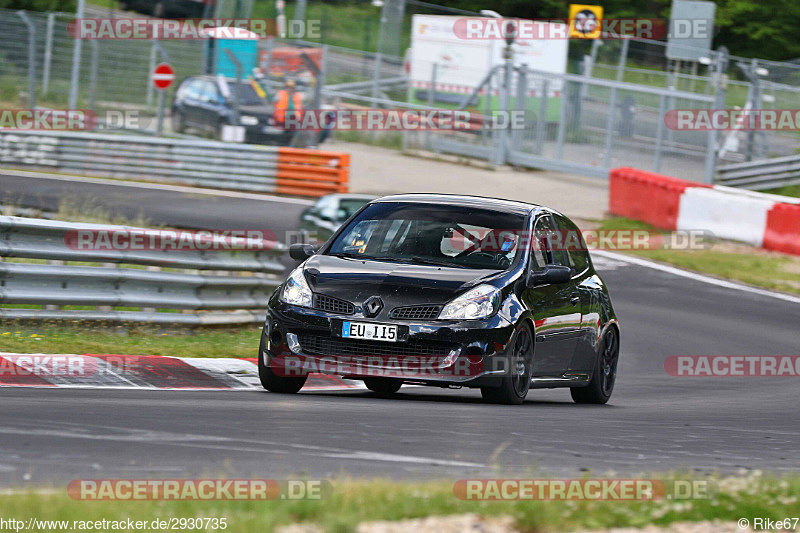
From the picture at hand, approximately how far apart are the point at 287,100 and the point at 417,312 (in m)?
22.4

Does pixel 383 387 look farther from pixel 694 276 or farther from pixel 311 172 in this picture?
pixel 311 172

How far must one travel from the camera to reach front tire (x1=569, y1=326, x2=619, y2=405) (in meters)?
10.7

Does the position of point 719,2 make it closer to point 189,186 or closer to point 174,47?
point 174,47

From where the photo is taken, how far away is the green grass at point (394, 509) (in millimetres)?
4525

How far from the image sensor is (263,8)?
→ 45.9 meters

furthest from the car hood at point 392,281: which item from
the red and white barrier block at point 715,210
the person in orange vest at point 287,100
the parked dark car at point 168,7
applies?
the parked dark car at point 168,7

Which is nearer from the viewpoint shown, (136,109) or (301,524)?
→ (301,524)

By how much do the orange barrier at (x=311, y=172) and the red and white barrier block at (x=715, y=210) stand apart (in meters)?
5.54

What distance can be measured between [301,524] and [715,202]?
19.1 m

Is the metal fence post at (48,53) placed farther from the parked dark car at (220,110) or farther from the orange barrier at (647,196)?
the orange barrier at (647,196)

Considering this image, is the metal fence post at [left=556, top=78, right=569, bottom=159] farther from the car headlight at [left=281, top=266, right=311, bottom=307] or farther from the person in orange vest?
the car headlight at [left=281, top=266, right=311, bottom=307]

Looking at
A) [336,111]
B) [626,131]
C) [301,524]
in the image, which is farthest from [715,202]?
[301,524]

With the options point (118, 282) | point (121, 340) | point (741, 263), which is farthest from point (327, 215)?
point (121, 340)

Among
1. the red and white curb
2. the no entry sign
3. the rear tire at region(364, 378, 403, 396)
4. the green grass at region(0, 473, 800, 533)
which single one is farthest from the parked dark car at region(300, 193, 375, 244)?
the green grass at region(0, 473, 800, 533)
